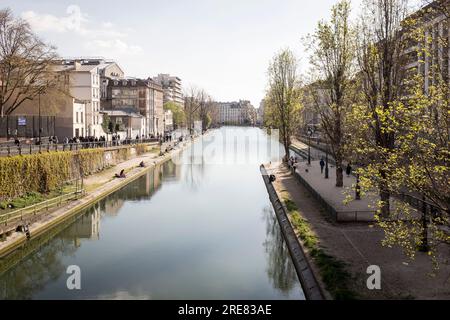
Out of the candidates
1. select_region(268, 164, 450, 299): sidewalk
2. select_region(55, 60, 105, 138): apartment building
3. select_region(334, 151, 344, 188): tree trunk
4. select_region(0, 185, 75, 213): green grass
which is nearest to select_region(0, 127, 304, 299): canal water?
select_region(268, 164, 450, 299): sidewalk

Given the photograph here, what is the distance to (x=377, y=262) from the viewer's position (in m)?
18.5

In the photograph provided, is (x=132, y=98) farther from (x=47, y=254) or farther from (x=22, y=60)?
(x=47, y=254)

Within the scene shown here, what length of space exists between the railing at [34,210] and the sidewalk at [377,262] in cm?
1749

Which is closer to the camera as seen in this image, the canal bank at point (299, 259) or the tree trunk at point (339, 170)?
the canal bank at point (299, 259)

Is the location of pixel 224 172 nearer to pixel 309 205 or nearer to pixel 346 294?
pixel 309 205

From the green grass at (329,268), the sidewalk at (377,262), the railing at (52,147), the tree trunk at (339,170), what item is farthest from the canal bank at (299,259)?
the railing at (52,147)

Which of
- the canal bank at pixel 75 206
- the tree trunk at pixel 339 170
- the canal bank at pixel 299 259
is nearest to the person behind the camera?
the canal bank at pixel 299 259

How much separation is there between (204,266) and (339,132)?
18266 mm

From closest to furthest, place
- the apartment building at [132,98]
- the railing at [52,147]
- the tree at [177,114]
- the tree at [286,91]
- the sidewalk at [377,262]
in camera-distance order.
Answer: the sidewalk at [377,262] → the railing at [52,147] → the tree at [286,91] → the apartment building at [132,98] → the tree at [177,114]

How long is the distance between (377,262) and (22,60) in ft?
143

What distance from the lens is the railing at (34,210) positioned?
83.0 feet

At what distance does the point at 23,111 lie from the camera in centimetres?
6250

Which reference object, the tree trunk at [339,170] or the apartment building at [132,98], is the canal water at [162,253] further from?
the apartment building at [132,98]
